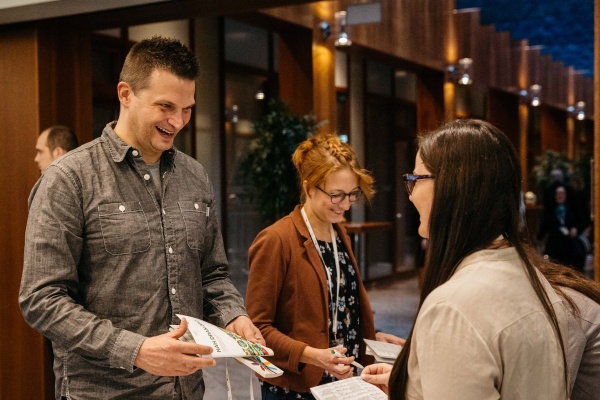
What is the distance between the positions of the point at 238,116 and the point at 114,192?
288 inches

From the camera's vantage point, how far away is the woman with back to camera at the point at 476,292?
1.22 m

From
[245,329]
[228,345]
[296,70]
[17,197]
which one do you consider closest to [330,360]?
[245,329]

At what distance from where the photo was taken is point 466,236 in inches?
51.9

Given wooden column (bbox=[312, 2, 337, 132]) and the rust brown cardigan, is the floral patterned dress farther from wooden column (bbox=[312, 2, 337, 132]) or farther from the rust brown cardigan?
wooden column (bbox=[312, 2, 337, 132])

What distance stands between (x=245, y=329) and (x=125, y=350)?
418 mm

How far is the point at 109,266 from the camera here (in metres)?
1.99

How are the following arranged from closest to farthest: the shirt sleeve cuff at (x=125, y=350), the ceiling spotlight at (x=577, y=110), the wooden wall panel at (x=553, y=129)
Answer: the shirt sleeve cuff at (x=125, y=350) < the wooden wall panel at (x=553, y=129) < the ceiling spotlight at (x=577, y=110)

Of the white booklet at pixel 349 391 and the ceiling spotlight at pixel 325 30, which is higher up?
the ceiling spotlight at pixel 325 30

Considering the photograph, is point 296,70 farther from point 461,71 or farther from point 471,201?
point 471,201

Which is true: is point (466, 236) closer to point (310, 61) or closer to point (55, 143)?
point (55, 143)

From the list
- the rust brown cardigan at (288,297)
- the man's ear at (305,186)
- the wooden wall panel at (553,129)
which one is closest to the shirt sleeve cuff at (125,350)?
the rust brown cardigan at (288,297)

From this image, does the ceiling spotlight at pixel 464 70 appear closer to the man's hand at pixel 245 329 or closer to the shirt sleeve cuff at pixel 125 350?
the man's hand at pixel 245 329

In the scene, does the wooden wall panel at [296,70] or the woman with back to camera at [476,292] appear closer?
the woman with back to camera at [476,292]

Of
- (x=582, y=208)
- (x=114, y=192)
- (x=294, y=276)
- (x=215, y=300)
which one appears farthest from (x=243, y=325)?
(x=582, y=208)
